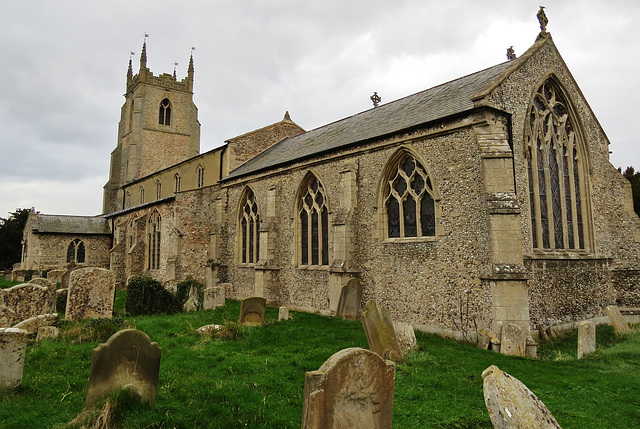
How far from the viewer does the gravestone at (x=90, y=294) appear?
10875 mm

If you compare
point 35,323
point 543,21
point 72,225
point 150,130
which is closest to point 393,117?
point 543,21

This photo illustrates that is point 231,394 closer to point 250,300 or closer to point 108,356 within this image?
point 108,356

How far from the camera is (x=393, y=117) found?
51.0 ft

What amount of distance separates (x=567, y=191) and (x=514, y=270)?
536 centimetres

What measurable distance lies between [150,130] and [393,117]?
3076 cm

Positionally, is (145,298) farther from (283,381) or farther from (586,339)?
(586,339)

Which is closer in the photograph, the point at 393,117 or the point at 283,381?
the point at 283,381

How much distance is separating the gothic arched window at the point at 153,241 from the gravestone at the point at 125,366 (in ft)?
66.9

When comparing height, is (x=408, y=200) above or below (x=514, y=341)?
above

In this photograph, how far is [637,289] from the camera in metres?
13.8

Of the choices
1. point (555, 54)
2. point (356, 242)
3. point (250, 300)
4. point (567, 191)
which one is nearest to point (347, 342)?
point (250, 300)

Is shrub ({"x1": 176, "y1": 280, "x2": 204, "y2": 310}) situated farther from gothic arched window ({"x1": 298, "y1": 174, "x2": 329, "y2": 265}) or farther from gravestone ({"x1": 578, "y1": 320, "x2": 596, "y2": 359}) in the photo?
gravestone ({"x1": 578, "y1": 320, "x2": 596, "y2": 359})

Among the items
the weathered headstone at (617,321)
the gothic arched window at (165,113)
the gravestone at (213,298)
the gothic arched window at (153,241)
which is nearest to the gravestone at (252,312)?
the gravestone at (213,298)

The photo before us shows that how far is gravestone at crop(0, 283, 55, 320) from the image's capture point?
1048 cm
